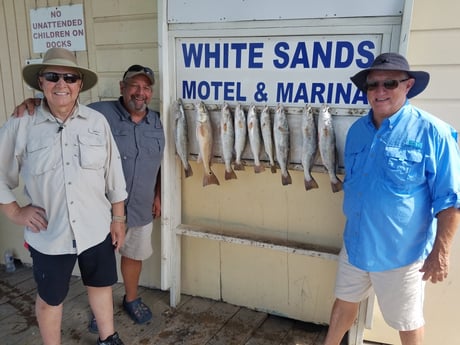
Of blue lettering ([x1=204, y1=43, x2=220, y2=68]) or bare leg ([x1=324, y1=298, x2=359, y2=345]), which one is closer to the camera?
bare leg ([x1=324, y1=298, x2=359, y2=345])

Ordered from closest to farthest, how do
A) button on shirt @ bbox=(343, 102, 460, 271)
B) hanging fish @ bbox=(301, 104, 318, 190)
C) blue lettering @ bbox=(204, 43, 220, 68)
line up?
1. button on shirt @ bbox=(343, 102, 460, 271)
2. hanging fish @ bbox=(301, 104, 318, 190)
3. blue lettering @ bbox=(204, 43, 220, 68)

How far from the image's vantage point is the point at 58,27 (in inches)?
135

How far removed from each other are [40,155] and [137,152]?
2.50 ft

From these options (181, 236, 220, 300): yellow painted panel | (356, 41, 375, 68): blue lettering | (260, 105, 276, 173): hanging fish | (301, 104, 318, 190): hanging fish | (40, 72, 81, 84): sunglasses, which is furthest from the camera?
(181, 236, 220, 300): yellow painted panel

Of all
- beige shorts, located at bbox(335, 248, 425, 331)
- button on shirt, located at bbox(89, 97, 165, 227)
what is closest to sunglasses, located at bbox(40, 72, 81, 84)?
button on shirt, located at bbox(89, 97, 165, 227)

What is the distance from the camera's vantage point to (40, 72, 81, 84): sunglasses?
2098mm

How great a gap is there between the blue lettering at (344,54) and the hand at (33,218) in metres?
2.00

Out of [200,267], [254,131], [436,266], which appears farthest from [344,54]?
[200,267]

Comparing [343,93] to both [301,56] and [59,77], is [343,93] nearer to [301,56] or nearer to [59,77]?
[301,56]

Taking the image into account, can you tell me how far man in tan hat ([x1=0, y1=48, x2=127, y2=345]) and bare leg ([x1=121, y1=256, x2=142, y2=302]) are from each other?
0.69 meters

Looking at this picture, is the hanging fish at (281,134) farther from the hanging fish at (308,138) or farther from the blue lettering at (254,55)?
the blue lettering at (254,55)

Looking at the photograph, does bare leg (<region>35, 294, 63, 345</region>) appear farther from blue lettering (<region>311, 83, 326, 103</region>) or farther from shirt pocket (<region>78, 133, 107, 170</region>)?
blue lettering (<region>311, 83, 326, 103</region>)

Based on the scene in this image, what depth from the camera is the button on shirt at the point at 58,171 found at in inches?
83.6

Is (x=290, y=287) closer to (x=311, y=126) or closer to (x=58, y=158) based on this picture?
(x=311, y=126)
